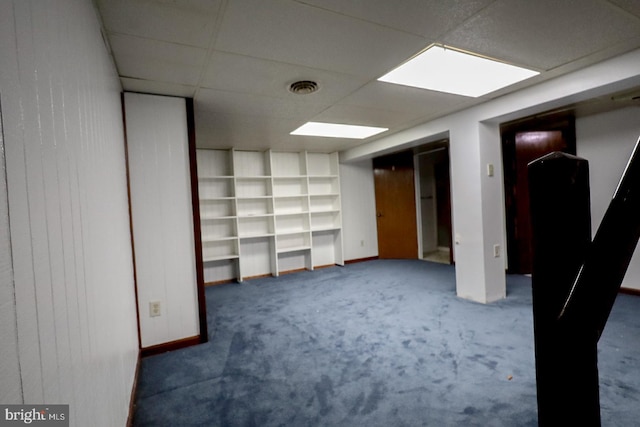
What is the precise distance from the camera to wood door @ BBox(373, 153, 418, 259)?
221 inches

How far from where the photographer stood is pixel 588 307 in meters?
0.39

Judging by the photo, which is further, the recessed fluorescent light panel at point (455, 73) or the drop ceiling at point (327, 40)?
the recessed fluorescent light panel at point (455, 73)

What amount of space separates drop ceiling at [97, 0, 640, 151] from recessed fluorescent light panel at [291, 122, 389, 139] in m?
0.95

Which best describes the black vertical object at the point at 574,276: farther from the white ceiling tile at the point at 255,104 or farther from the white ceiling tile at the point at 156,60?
→ the white ceiling tile at the point at 255,104

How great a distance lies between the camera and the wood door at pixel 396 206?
5.61 meters

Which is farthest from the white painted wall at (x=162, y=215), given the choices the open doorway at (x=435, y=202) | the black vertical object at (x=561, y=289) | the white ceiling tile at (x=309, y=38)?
the open doorway at (x=435, y=202)

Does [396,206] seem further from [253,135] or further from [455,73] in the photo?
[455,73]

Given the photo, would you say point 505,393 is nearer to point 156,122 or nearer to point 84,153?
point 84,153

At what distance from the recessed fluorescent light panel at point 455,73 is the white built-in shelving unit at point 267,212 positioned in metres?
2.91

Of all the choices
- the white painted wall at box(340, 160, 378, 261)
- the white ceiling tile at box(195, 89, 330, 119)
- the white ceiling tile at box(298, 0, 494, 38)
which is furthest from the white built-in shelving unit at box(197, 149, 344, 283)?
the white ceiling tile at box(298, 0, 494, 38)

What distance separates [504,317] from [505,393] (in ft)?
4.03

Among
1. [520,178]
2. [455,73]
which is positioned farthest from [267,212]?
A: [520,178]

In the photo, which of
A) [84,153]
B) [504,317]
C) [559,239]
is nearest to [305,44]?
[84,153]

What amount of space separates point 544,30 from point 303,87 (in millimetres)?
1581
